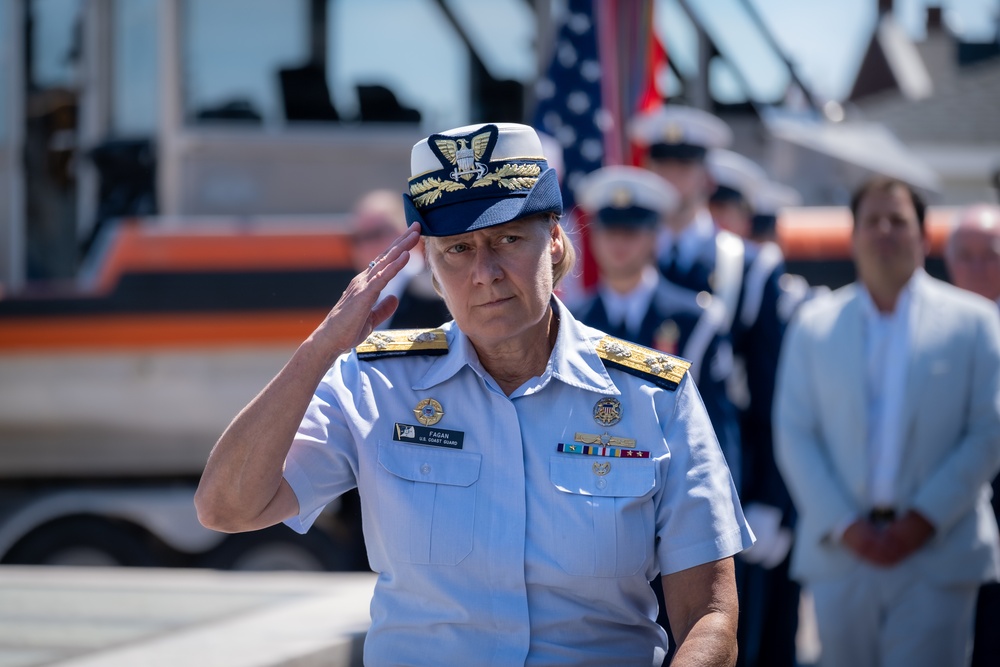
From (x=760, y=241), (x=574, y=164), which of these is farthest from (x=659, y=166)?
(x=760, y=241)

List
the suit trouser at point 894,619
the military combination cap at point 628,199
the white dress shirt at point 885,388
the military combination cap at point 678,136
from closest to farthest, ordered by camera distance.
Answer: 1. the suit trouser at point 894,619
2. the white dress shirt at point 885,388
3. the military combination cap at point 628,199
4. the military combination cap at point 678,136

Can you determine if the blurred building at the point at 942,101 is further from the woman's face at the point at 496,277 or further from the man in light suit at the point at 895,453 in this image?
the woman's face at the point at 496,277

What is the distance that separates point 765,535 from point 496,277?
100 inches

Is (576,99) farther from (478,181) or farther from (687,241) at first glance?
(478,181)

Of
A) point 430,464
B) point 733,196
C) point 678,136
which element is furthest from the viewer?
point 733,196

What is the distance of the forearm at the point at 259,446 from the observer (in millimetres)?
2033

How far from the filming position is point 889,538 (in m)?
3.62

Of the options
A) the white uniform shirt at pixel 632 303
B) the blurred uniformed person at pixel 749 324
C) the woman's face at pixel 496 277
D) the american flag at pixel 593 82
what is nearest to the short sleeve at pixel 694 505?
the woman's face at pixel 496 277

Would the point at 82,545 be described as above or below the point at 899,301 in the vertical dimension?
below

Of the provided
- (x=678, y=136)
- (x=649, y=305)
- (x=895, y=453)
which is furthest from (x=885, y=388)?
(x=678, y=136)

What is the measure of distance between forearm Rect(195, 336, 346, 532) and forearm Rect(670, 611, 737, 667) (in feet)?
2.29

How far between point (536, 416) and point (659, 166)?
116 inches

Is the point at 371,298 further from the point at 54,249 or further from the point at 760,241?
the point at 54,249

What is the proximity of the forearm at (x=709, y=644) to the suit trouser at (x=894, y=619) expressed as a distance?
1.71 meters
